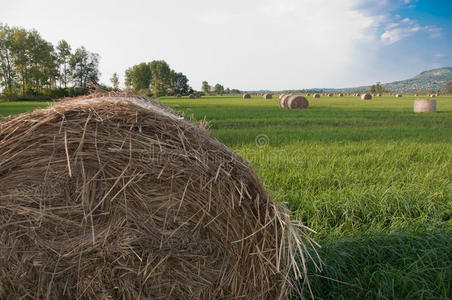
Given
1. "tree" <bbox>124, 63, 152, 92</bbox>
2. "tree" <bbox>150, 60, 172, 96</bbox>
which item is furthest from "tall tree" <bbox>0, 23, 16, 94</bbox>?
"tree" <bbox>150, 60, 172, 96</bbox>

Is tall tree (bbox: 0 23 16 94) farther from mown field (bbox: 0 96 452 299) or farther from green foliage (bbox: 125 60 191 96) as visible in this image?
mown field (bbox: 0 96 452 299)

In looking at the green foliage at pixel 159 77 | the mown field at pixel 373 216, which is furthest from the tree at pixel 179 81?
the mown field at pixel 373 216

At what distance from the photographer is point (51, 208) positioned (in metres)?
1.84

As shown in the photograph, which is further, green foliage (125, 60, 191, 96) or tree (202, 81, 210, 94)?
tree (202, 81, 210, 94)

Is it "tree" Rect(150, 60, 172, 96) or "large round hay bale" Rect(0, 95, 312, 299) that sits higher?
"tree" Rect(150, 60, 172, 96)

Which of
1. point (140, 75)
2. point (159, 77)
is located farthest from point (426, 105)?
point (159, 77)

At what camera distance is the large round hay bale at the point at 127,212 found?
6.02ft

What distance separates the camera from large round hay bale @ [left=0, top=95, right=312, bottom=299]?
72.3 inches

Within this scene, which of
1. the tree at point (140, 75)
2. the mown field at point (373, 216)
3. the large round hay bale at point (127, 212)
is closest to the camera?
the large round hay bale at point (127, 212)

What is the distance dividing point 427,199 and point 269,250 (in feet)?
8.98

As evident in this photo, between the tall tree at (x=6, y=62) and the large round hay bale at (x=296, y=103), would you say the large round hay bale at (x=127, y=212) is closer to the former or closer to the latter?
the large round hay bale at (x=296, y=103)

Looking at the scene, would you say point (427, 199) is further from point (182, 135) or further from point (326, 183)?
point (182, 135)

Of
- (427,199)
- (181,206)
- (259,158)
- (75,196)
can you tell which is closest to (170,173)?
(181,206)

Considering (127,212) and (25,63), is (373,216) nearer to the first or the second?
(127,212)
